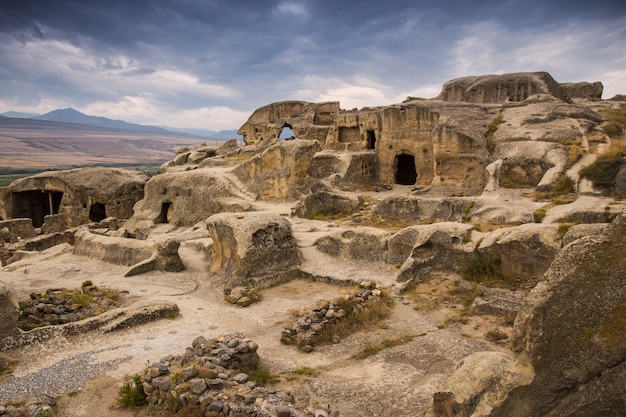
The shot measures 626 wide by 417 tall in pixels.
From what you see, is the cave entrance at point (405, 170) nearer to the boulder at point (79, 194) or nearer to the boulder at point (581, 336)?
the boulder at point (79, 194)

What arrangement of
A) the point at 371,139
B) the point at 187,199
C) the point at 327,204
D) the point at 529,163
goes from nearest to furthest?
the point at 529,163, the point at 327,204, the point at 187,199, the point at 371,139

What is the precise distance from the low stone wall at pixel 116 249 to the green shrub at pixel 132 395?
695 centimetres

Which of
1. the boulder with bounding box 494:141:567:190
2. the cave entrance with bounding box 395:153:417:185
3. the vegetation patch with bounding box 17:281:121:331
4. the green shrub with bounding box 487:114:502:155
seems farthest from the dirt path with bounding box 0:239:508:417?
the cave entrance with bounding box 395:153:417:185

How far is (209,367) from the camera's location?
5.77 metres

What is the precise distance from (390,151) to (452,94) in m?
11.3

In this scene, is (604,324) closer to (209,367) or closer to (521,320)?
(521,320)

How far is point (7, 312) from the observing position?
290 inches

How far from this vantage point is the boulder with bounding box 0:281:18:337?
24.0ft

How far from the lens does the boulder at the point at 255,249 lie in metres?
10.5

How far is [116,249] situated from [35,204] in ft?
55.0

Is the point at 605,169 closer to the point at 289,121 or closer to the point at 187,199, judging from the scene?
the point at 187,199

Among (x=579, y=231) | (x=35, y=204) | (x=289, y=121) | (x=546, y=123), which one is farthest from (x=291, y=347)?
(x=289, y=121)

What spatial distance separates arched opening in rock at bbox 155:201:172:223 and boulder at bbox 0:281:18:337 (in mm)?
12710

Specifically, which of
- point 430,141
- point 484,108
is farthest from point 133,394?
point 484,108
